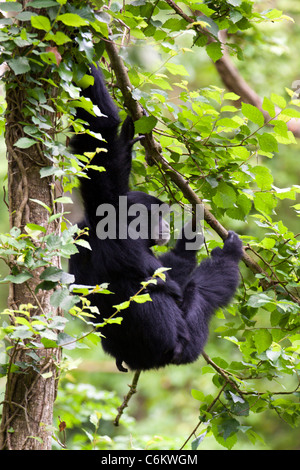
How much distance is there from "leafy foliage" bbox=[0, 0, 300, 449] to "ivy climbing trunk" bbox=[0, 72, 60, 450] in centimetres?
5

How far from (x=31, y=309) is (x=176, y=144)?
1.38m

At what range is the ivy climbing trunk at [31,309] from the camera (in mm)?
2537

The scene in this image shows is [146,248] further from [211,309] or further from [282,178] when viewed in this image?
[282,178]

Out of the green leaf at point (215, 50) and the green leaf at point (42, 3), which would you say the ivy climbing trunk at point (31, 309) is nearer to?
the green leaf at point (42, 3)

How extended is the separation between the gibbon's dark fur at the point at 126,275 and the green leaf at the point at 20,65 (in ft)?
2.55

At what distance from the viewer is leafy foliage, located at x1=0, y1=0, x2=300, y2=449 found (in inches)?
89.4

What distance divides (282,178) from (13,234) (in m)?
7.86

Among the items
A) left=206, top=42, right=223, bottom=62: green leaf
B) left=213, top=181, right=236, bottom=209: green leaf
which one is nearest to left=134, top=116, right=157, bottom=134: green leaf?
left=206, top=42, right=223, bottom=62: green leaf

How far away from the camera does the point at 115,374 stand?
10234 millimetres

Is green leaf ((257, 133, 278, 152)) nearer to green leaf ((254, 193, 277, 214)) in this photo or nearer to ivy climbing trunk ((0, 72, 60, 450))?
green leaf ((254, 193, 277, 214))

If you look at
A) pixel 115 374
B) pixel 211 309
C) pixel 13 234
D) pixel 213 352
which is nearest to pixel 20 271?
pixel 13 234

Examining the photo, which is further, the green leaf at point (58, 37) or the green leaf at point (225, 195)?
the green leaf at point (225, 195)

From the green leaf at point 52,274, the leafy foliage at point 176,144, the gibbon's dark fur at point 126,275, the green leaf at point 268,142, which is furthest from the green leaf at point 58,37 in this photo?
the green leaf at point 268,142

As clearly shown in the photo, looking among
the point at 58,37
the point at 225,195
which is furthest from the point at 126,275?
the point at 58,37
